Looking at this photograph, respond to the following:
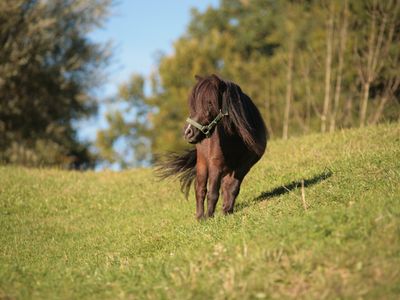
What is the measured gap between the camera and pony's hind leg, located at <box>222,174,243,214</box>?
9289 millimetres

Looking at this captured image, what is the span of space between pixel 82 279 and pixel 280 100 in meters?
34.7

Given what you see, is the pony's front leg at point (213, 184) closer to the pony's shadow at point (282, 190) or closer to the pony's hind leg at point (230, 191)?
the pony's hind leg at point (230, 191)

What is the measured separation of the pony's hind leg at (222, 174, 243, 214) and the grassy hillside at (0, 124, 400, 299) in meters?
0.27

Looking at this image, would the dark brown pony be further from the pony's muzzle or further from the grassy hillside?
the grassy hillside

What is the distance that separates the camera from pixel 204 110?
832 centimetres

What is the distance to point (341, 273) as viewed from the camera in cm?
520

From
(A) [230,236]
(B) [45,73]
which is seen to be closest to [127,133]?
(B) [45,73]

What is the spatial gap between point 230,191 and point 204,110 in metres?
1.76

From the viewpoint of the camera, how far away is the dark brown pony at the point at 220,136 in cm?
838

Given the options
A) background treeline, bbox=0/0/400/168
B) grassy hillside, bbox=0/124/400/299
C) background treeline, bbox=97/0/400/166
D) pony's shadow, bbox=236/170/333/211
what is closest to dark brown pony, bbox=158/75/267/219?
grassy hillside, bbox=0/124/400/299

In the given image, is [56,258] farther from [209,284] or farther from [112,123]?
[112,123]

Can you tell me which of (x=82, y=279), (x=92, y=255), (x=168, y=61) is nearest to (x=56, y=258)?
(x=92, y=255)

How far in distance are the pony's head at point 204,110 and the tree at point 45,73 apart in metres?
22.7

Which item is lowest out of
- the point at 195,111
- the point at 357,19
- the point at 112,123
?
the point at 112,123
